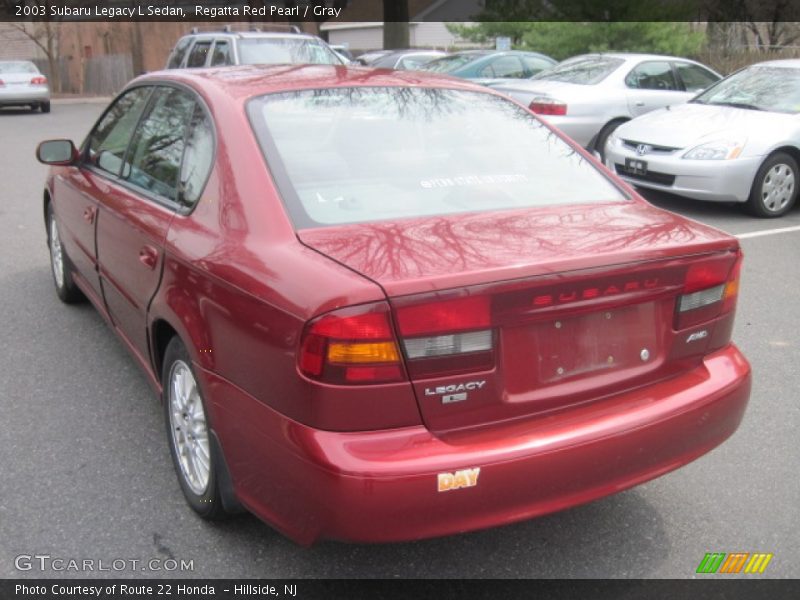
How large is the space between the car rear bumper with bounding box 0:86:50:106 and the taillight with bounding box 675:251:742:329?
23207 millimetres

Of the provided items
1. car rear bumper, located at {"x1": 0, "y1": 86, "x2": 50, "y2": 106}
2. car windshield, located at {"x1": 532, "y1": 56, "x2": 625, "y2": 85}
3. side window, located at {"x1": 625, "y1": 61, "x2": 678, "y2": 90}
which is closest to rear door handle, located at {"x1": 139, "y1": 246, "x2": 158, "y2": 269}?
car windshield, located at {"x1": 532, "y1": 56, "x2": 625, "y2": 85}

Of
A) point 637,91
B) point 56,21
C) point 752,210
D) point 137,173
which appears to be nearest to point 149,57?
point 56,21

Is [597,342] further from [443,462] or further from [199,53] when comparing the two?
[199,53]

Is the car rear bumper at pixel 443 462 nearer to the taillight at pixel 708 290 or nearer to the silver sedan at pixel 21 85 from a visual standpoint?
the taillight at pixel 708 290

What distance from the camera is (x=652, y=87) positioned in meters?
11.0

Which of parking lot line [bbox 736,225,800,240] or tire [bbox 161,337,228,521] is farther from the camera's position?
parking lot line [bbox 736,225,800,240]

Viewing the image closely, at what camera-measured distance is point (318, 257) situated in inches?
95.9

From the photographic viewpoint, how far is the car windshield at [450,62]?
43.5ft

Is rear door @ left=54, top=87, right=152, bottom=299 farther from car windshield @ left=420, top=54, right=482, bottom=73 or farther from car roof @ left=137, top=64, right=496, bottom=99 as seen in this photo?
car windshield @ left=420, top=54, right=482, bottom=73

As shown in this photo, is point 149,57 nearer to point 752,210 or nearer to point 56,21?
point 56,21

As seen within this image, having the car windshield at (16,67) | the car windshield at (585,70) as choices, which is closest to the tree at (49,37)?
the car windshield at (16,67)

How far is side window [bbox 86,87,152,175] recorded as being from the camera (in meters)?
4.03
